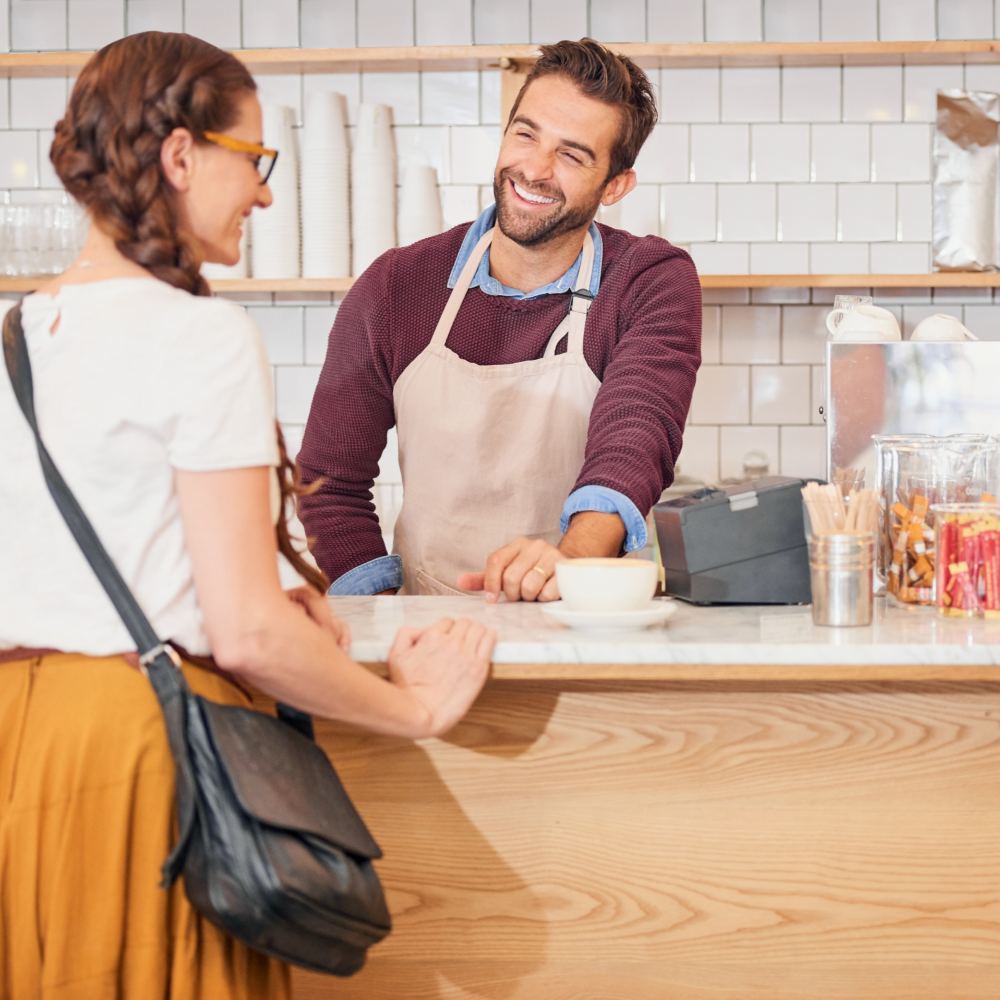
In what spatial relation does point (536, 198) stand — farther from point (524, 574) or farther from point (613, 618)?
point (613, 618)

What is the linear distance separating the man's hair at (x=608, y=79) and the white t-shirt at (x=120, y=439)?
1.23 meters

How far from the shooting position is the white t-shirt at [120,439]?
36.1 inches

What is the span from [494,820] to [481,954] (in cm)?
17

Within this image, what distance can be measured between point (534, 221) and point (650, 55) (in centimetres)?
125

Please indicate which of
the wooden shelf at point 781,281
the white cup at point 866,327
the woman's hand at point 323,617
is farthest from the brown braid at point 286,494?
the wooden shelf at point 781,281

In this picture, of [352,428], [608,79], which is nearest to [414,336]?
[352,428]

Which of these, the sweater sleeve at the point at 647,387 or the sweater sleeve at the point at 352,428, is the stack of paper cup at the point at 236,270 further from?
the sweater sleeve at the point at 647,387

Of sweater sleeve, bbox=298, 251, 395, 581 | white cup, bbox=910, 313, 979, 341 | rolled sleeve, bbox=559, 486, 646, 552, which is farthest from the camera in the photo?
sweater sleeve, bbox=298, 251, 395, 581

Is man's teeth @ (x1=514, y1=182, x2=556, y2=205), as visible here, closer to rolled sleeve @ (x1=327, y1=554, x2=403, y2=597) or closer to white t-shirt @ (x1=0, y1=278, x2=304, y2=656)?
rolled sleeve @ (x1=327, y1=554, x2=403, y2=597)

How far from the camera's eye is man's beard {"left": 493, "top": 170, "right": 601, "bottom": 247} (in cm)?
198

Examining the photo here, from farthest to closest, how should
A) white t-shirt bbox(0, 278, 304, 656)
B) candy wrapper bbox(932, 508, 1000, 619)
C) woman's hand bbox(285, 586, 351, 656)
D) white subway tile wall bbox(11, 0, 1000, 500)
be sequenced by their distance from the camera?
white subway tile wall bbox(11, 0, 1000, 500)
candy wrapper bbox(932, 508, 1000, 619)
woman's hand bbox(285, 586, 351, 656)
white t-shirt bbox(0, 278, 304, 656)

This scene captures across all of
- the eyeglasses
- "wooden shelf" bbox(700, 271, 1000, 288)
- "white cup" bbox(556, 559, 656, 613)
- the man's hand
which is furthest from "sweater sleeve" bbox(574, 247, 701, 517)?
"wooden shelf" bbox(700, 271, 1000, 288)

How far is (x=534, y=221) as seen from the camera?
1978 millimetres

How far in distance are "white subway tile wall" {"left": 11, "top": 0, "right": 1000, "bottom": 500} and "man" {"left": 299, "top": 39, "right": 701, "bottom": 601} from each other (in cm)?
116
